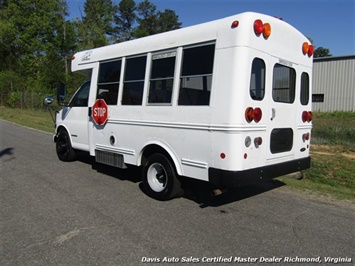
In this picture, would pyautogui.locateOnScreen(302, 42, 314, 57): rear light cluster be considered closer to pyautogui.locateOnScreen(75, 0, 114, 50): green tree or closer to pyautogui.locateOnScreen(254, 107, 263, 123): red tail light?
pyautogui.locateOnScreen(254, 107, 263, 123): red tail light

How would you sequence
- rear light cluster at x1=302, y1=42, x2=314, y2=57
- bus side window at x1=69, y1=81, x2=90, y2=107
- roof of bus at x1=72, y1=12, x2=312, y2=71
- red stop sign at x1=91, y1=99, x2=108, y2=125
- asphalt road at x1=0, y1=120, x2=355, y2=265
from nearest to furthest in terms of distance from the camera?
asphalt road at x1=0, y1=120, x2=355, y2=265
roof of bus at x1=72, y1=12, x2=312, y2=71
rear light cluster at x1=302, y1=42, x2=314, y2=57
red stop sign at x1=91, y1=99, x2=108, y2=125
bus side window at x1=69, y1=81, x2=90, y2=107

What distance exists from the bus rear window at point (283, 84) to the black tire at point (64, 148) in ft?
17.1

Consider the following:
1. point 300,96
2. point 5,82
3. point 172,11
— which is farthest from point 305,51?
point 172,11

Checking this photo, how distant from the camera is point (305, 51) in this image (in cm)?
567

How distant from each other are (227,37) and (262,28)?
0.53 metres

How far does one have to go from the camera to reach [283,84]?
5414 millimetres

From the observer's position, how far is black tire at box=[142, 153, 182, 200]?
209 inches

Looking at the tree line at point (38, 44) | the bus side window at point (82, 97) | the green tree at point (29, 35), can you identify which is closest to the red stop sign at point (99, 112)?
the bus side window at point (82, 97)

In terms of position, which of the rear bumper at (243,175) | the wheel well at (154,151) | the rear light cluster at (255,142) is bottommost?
the rear bumper at (243,175)

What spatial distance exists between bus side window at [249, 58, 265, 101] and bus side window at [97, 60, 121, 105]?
2743mm

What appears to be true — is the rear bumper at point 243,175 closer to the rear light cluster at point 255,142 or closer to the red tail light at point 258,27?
the rear light cluster at point 255,142

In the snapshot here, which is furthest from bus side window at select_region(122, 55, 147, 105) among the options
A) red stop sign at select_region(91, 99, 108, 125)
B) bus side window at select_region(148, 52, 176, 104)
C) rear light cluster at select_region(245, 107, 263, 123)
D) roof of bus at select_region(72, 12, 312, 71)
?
rear light cluster at select_region(245, 107, 263, 123)

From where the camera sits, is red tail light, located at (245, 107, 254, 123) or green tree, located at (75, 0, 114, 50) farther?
green tree, located at (75, 0, 114, 50)

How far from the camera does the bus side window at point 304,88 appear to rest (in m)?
5.79
